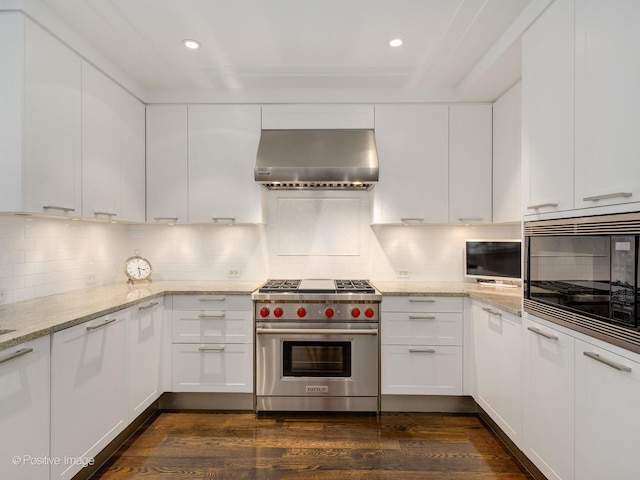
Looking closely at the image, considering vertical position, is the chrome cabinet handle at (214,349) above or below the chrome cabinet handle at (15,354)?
below

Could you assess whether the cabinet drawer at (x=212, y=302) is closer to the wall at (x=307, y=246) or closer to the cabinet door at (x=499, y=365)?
the wall at (x=307, y=246)

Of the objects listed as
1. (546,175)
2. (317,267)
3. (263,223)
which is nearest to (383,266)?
(317,267)

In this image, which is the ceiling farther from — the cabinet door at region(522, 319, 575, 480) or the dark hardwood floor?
the dark hardwood floor

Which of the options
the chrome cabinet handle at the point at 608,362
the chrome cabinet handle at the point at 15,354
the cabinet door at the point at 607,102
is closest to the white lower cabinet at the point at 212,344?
the chrome cabinet handle at the point at 15,354

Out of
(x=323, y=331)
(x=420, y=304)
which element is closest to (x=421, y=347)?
(x=420, y=304)

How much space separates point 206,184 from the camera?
305cm

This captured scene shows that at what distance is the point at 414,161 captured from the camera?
3.01 m

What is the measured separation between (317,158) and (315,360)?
5.21 ft

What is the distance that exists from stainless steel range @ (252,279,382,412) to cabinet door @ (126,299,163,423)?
2.44 feet

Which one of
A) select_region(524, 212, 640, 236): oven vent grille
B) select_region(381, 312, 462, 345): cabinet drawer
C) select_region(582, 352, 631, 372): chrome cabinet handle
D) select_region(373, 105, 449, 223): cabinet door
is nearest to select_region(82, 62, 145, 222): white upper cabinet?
select_region(373, 105, 449, 223): cabinet door

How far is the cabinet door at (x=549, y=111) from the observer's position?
163 centimetres

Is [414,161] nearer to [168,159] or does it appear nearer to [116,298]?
[168,159]

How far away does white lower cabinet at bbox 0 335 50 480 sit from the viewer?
4.54 feet

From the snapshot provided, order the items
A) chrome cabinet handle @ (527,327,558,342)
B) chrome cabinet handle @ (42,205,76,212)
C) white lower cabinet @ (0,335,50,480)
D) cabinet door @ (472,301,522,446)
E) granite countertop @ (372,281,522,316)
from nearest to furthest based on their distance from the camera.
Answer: white lower cabinet @ (0,335,50,480) → chrome cabinet handle @ (527,327,558,342) → chrome cabinet handle @ (42,205,76,212) → cabinet door @ (472,301,522,446) → granite countertop @ (372,281,522,316)
